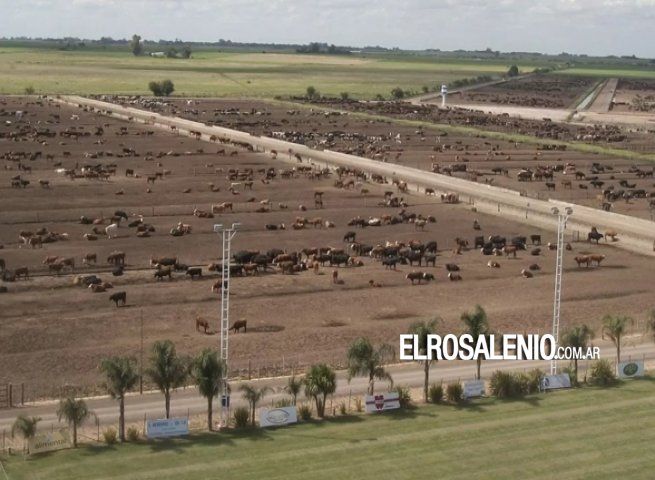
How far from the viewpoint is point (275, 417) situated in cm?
3397

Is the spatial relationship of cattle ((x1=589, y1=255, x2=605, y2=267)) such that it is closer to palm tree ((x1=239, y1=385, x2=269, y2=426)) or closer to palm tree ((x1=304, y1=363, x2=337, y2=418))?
palm tree ((x1=304, y1=363, x2=337, y2=418))

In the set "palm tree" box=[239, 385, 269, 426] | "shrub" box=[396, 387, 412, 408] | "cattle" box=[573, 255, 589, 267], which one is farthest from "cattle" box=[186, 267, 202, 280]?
"cattle" box=[573, 255, 589, 267]

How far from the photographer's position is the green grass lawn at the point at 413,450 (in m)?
29.9

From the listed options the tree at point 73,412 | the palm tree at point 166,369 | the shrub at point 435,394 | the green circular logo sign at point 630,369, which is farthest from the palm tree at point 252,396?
the green circular logo sign at point 630,369

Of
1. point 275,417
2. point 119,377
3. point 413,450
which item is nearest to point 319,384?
point 275,417

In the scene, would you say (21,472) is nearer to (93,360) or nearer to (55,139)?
(93,360)

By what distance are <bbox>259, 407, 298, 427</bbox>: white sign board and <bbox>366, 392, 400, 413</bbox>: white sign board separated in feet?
A: 9.65

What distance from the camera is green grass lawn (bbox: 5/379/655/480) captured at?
29859mm

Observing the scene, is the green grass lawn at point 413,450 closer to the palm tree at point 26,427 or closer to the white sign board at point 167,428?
the white sign board at point 167,428

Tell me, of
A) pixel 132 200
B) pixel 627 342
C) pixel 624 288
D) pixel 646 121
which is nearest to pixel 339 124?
pixel 646 121

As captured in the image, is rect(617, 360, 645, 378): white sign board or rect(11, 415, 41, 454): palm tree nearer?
rect(11, 415, 41, 454): palm tree

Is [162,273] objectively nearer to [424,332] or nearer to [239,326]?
[239,326]

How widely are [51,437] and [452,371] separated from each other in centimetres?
1612

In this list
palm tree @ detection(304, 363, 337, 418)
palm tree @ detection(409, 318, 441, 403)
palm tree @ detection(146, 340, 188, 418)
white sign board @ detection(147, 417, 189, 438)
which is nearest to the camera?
white sign board @ detection(147, 417, 189, 438)
